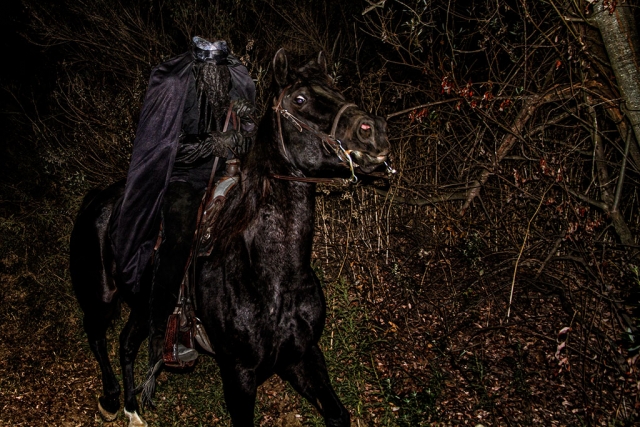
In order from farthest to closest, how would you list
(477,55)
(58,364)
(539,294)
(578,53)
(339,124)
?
1. (477,55)
2. (58,364)
3. (539,294)
4. (578,53)
5. (339,124)

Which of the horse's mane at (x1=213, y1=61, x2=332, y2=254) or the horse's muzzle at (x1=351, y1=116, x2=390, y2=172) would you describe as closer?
the horse's muzzle at (x1=351, y1=116, x2=390, y2=172)

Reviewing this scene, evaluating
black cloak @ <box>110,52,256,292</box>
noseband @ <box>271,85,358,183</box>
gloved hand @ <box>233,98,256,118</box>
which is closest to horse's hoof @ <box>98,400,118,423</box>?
black cloak @ <box>110,52,256,292</box>

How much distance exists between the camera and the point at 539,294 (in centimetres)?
621

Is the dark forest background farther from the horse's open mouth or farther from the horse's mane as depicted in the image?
the horse's open mouth

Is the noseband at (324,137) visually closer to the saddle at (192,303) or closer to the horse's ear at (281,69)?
the horse's ear at (281,69)

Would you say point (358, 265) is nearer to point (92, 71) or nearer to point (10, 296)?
point (10, 296)

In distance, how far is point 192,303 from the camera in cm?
379

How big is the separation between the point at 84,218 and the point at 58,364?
2741mm

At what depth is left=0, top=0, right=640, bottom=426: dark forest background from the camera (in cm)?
443

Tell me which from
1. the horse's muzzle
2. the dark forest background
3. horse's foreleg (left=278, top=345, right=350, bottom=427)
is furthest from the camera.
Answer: the dark forest background

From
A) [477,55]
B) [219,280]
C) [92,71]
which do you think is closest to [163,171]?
[219,280]

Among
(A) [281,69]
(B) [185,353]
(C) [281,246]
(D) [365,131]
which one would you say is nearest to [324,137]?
(D) [365,131]

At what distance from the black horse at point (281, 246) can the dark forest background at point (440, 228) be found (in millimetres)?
1414

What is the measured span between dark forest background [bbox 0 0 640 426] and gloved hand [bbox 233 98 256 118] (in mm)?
1406
